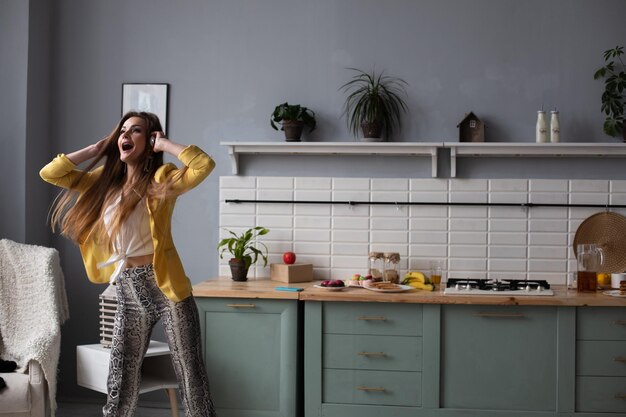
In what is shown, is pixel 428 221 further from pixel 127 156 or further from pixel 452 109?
pixel 127 156

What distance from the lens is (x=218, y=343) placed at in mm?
3947

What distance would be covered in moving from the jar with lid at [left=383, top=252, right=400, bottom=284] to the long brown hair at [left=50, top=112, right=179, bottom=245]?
1.49 m

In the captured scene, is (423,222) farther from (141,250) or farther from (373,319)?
(141,250)

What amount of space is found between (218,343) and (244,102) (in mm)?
1413

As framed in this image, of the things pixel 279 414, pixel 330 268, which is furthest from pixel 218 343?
pixel 330 268

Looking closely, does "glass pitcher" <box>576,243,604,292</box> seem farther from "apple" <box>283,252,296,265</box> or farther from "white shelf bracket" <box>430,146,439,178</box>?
"apple" <box>283,252,296,265</box>

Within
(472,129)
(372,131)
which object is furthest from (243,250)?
(472,129)

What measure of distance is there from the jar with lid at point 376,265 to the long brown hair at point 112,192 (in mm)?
1456

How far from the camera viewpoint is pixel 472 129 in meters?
4.25

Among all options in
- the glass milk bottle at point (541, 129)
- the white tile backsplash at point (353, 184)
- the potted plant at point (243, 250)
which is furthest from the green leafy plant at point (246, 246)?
the glass milk bottle at point (541, 129)

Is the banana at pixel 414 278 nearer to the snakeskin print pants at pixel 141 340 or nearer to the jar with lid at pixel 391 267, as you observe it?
the jar with lid at pixel 391 267

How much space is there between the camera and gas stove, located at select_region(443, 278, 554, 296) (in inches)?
151

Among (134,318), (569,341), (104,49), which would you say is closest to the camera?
(134,318)

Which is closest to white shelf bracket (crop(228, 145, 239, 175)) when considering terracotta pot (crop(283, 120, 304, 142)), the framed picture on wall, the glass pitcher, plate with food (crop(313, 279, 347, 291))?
terracotta pot (crop(283, 120, 304, 142))
